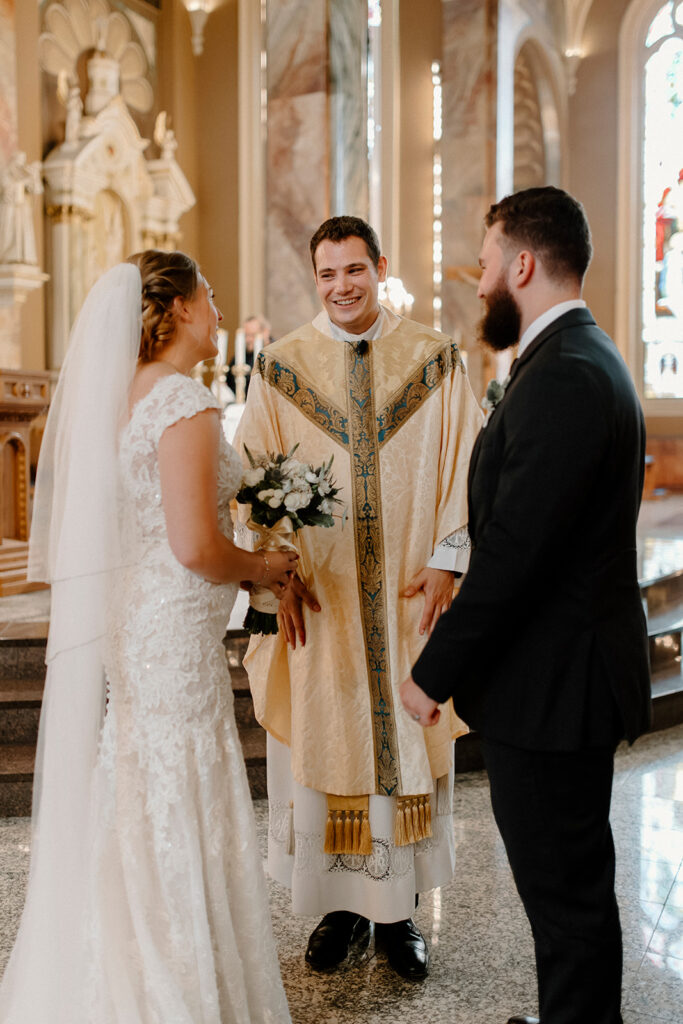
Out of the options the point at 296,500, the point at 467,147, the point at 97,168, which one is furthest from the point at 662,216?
the point at 296,500

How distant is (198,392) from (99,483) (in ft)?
0.94

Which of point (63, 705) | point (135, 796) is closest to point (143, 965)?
point (135, 796)

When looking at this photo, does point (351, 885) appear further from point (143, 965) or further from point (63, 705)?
point (63, 705)

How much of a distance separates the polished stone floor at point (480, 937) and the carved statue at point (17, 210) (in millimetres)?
6857

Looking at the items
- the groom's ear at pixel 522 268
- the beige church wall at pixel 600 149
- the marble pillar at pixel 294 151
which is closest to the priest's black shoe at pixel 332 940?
the groom's ear at pixel 522 268

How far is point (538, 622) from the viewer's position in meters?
1.82

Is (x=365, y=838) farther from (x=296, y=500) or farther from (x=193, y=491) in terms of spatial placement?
(x=193, y=491)

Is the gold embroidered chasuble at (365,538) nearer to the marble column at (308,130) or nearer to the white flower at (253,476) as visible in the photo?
the white flower at (253,476)

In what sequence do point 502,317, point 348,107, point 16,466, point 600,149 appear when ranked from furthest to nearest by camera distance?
point 600,149 < point 348,107 < point 16,466 < point 502,317

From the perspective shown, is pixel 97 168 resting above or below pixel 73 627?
above

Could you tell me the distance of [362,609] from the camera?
2.79 m

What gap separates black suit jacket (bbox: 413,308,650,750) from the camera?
1728 mm

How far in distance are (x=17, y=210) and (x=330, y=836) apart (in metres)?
8.14

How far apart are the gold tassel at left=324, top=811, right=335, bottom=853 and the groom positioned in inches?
37.0
